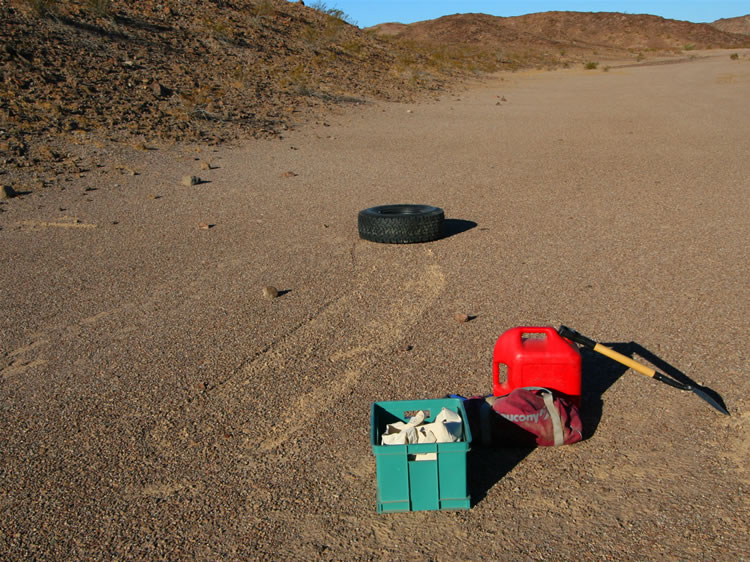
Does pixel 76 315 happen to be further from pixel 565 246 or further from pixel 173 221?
pixel 565 246

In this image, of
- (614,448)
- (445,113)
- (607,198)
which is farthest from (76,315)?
(445,113)

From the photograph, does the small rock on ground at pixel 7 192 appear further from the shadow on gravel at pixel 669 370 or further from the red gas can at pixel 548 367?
the shadow on gravel at pixel 669 370

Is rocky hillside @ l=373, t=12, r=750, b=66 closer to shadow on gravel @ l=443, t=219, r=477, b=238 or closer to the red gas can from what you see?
shadow on gravel @ l=443, t=219, r=477, b=238

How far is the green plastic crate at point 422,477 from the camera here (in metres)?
2.97

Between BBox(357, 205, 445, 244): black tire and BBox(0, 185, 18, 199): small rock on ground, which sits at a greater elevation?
BBox(357, 205, 445, 244): black tire

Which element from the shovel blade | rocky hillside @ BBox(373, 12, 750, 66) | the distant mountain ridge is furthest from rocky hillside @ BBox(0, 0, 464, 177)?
the distant mountain ridge

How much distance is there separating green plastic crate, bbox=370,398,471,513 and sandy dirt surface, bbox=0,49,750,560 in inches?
3.3

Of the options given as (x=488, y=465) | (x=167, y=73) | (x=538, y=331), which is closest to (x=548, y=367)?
(x=538, y=331)

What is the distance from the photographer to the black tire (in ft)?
23.2

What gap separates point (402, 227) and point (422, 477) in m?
4.26

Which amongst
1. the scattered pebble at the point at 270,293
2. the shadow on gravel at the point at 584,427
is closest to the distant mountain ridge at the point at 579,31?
the scattered pebble at the point at 270,293

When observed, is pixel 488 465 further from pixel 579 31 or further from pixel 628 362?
pixel 579 31

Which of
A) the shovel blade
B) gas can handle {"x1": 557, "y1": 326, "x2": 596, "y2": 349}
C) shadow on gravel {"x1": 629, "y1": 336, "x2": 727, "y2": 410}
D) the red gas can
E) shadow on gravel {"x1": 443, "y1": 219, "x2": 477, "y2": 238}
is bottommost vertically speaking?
shadow on gravel {"x1": 443, "y1": 219, "x2": 477, "y2": 238}

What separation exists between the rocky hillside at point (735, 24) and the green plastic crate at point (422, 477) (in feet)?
392
